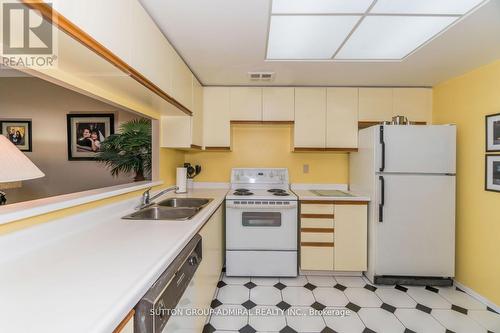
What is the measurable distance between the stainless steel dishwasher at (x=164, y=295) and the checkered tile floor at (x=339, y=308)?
3.06 feet

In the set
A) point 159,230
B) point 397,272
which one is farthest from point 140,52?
point 397,272

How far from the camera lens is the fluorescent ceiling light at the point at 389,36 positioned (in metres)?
1.52

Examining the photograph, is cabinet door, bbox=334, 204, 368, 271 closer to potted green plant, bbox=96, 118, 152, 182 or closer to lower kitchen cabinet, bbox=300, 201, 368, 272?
lower kitchen cabinet, bbox=300, 201, 368, 272

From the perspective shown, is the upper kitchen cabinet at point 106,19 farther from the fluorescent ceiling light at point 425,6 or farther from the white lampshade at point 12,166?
the fluorescent ceiling light at point 425,6

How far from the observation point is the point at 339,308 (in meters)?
2.03

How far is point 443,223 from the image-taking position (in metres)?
2.36

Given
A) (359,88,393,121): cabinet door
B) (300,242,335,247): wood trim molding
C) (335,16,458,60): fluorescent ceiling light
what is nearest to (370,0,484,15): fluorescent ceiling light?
(335,16,458,60): fluorescent ceiling light

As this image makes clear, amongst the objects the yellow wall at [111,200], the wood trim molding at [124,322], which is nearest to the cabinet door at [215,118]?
the yellow wall at [111,200]

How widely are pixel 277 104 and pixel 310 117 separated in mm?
441

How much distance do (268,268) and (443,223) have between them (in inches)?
73.6

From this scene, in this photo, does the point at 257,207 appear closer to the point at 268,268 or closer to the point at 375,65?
the point at 268,268

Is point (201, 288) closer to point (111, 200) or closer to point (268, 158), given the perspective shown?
point (111, 200)

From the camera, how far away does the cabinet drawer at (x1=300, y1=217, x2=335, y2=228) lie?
2.54 m

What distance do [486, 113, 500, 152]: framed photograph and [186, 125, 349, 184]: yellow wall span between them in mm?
1364
